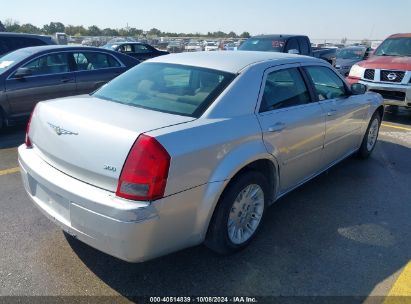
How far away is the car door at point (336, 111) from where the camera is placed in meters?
4.08

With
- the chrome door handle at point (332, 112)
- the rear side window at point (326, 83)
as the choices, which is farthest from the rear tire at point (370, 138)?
the chrome door handle at point (332, 112)

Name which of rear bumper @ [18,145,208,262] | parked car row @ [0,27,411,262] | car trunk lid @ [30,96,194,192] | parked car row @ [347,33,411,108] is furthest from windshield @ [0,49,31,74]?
parked car row @ [347,33,411,108]

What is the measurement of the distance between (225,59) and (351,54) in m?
15.0

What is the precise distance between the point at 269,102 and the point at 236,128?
0.60 metres

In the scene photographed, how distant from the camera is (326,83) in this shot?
14.2 ft

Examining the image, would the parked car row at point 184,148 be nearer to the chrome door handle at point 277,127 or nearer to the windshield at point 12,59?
the chrome door handle at point 277,127

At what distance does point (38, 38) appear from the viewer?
370 inches

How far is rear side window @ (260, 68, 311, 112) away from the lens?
3304 millimetres

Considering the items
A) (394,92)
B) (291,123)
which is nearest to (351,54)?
(394,92)

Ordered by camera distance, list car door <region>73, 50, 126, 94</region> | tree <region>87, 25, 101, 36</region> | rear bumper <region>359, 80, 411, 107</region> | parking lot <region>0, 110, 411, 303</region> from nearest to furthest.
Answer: parking lot <region>0, 110, 411, 303</region> → car door <region>73, 50, 126, 94</region> → rear bumper <region>359, 80, 411, 107</region> → tree <region>87, 25, 101, 36</region>

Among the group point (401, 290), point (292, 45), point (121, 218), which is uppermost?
point (292, 45)

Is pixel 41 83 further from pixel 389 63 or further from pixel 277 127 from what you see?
pixel 389 63

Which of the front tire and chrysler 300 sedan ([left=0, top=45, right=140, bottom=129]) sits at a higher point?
chrysler 300 sedan ([left=0, top=45, right=140, bottom=129])

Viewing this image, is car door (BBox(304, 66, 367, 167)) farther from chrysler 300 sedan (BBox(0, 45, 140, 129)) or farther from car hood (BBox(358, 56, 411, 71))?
chrysler 300 sedan (BBox(0, 45, 140, 129))
